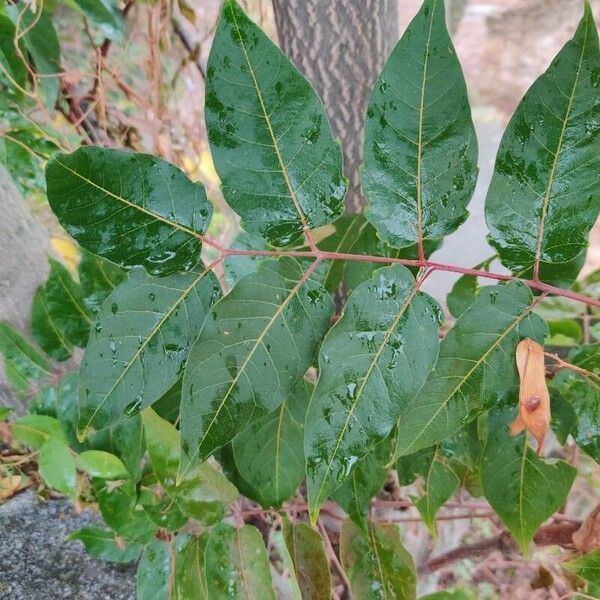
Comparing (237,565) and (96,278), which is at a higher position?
(96,278)

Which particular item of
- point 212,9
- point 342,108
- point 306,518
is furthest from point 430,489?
point 212,9

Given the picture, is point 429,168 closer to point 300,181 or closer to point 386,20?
point 300,181

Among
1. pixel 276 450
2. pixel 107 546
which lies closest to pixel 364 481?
pixel 276 450

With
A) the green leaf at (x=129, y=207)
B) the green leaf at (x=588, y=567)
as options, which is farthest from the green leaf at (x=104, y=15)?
the green leaf at (x=588, y=567)

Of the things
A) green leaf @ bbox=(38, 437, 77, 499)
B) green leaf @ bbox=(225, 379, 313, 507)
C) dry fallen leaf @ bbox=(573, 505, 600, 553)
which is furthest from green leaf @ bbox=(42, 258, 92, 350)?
dry fallen leaf @ bbox=(573, 505, 600, 553)

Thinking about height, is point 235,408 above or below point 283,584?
above

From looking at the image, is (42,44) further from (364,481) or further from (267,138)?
(364,481)
